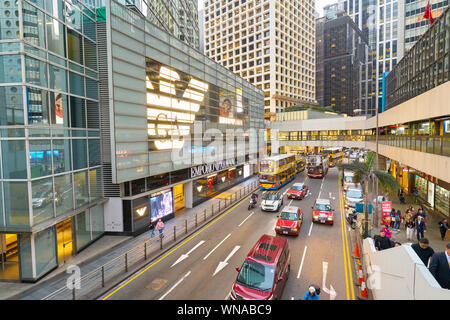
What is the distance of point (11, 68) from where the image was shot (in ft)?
35.3

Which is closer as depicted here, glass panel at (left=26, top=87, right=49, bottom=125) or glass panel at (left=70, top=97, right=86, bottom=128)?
glass panel at (left=26, top=87, right=49, bottom=125)

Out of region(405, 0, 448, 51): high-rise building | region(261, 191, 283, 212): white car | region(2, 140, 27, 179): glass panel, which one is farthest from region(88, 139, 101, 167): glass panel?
region(405, 0, 448, 51): high-rise building

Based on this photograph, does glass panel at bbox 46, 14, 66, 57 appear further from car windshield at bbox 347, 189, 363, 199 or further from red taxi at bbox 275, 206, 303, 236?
car windshield at bbox 347, 189, 363, 199

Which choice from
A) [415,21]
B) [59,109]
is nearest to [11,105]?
[59,109]

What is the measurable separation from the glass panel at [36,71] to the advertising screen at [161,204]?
33.0 ft

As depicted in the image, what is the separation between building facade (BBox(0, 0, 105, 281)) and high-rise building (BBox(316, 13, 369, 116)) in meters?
160

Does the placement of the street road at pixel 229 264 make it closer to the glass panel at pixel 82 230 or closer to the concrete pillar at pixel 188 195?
the concrete pillar at pixel 188 195

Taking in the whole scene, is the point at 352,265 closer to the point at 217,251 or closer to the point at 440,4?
the point at 217,251

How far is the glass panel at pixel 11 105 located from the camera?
1078 cm

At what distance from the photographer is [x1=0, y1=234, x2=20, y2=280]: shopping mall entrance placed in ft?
38.0

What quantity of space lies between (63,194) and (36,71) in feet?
20.6

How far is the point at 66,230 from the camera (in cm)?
1346

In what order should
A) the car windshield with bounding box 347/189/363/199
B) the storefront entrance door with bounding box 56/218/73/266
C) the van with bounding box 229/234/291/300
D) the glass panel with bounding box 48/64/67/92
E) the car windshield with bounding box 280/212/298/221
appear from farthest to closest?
the car windshield with bounding box 347/189/363/199, the car windshield with bounding box 280/212/298/221, the storefront entrance door with bounding box 56/218/73/266, the glass panel with bounding box 48/64/67/92, the van with bounding box 229/234/291/300

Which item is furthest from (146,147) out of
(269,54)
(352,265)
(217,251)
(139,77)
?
(269,54)
